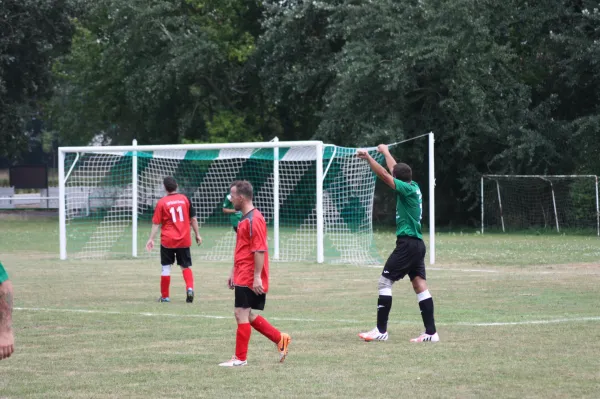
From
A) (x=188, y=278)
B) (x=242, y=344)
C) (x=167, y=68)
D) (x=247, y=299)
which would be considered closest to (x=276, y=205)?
(x=188, y=278)

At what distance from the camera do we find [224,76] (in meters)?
46.0

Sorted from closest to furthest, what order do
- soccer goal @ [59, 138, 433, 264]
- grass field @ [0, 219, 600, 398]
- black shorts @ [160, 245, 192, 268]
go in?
grass field @ [0, 219, 600, 398] → black shorts @ [160, 245, 192, 268] → soccer goal @ [59, 138, 433, 264]

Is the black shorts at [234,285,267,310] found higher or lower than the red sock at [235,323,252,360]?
higher

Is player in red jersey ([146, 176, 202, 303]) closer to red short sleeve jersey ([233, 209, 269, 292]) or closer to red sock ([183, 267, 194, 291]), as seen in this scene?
red sock ([183, 267, 194, 291])

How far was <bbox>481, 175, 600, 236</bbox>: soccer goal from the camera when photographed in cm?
3509

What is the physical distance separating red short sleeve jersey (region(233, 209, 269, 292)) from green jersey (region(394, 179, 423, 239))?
205 centimetres

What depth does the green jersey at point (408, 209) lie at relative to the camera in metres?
10.8

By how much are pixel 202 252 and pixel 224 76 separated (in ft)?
68.9

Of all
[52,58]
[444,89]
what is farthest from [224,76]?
[444,89]

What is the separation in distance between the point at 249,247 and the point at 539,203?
28.8 metres

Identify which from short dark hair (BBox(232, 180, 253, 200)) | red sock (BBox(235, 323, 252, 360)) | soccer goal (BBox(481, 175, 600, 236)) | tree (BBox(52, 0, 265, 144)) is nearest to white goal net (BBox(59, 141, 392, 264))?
soccer goal (BBox(481, 175, 600, 236))

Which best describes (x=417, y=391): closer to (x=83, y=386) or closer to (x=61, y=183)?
(x=83, y=386)

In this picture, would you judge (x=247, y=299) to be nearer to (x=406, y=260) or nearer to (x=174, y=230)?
(x=406, y=260)

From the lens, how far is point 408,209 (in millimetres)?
10875
